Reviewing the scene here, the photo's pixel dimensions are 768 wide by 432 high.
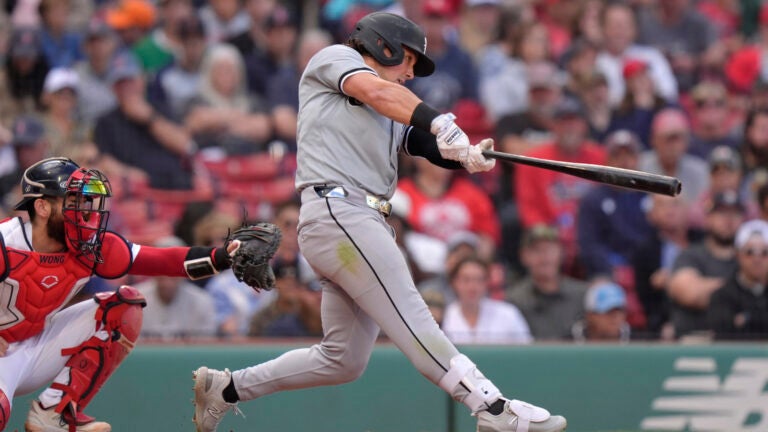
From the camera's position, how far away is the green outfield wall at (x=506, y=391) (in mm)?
6988

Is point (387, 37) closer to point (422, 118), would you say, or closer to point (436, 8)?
point (422, 118)

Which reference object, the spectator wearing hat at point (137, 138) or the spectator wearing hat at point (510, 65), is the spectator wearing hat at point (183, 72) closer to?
the spectator wearing hat at point (137, 138)

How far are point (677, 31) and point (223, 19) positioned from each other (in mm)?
4869

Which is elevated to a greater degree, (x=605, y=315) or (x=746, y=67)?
(x=746, y=67)

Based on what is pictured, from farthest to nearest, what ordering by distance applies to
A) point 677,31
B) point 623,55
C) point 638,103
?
point 677,31, point 623,55, point 638,103

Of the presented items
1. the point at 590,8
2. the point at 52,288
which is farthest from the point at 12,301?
the point at 590,8

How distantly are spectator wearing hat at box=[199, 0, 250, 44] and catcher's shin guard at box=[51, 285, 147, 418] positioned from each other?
5.84m

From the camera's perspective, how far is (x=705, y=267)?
9.46 m

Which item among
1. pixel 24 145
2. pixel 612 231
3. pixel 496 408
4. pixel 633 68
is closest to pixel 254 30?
pixel 24 145

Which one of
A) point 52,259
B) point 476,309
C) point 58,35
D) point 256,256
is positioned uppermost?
point 58,35

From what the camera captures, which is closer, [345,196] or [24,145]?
[345,196]

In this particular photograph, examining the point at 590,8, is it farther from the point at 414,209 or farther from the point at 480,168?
the point at 480,168

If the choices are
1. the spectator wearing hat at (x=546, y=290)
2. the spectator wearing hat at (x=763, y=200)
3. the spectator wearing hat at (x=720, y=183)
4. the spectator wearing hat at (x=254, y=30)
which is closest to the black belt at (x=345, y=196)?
the spectator wearing hat at (x=546, y=290)

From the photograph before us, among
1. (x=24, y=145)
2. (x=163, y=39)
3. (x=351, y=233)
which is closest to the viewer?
(x=351, y=233)
